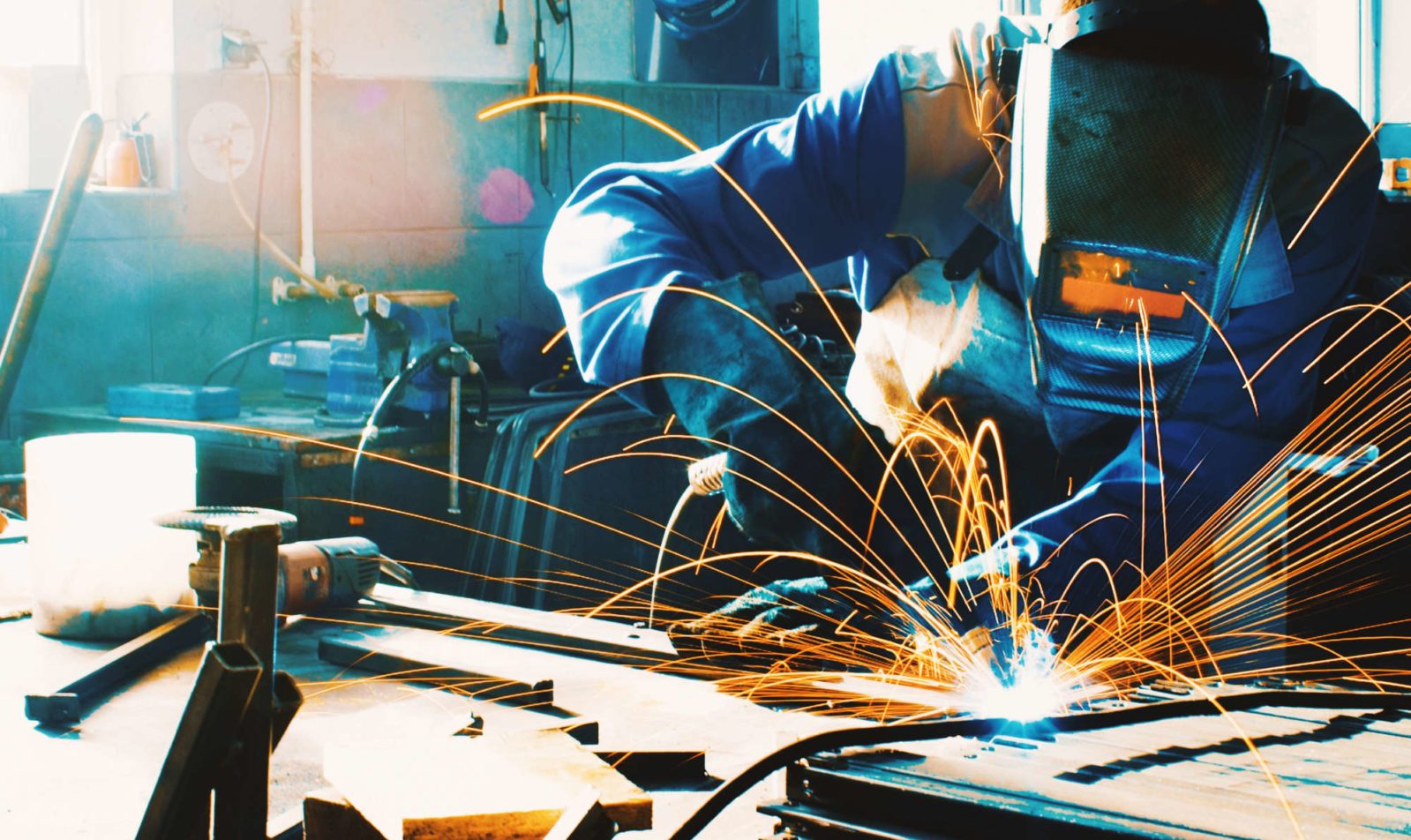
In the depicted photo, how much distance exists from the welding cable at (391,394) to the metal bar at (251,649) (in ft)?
6.41

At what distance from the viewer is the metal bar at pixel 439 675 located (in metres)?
1.30

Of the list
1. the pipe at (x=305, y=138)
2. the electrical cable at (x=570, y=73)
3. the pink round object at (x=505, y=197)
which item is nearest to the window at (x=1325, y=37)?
the electrical cable at (x=570, y=73)

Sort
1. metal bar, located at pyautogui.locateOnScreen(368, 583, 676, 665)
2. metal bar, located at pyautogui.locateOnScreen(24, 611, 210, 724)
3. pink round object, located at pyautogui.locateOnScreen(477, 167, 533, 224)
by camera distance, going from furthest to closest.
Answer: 1. pink round object, located at pyautogui.locateOnScreen(477, 167, 533, 224)
2. metal bar, located at pyautogui.locateOnScreen(368, 583, 676, 665)
3. metal bar, located at pyautogui.locateOnScreen(24, 611, 210, 724)

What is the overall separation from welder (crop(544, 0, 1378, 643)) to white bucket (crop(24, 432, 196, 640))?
1.79 feet

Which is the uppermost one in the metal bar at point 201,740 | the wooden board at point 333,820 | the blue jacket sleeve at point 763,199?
the blue jacket sleeve at point 763,199

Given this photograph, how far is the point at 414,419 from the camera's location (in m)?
2.94

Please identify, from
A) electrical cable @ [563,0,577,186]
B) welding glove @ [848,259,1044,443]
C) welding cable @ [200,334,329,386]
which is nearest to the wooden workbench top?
welding glove @ [848,259,1044,443]

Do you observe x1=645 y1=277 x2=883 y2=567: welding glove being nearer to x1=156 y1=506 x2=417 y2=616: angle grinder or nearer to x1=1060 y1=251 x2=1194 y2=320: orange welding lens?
x1=1060 y1=251 x2=1194 y2=320: orange welding lens

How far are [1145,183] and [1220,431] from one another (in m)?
0.50

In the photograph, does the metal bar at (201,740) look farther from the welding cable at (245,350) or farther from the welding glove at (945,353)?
the welding cable at (245,350)

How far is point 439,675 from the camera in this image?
1.38m

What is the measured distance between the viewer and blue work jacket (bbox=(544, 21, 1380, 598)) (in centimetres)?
171

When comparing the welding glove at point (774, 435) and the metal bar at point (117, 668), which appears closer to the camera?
the metal bar at point (117, 668)

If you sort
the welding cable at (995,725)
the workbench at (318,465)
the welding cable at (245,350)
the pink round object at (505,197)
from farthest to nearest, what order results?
the pink round object at (505,197), the welding cable at (245,350), the workbench at (318,465), the welding cable at (995,725)
